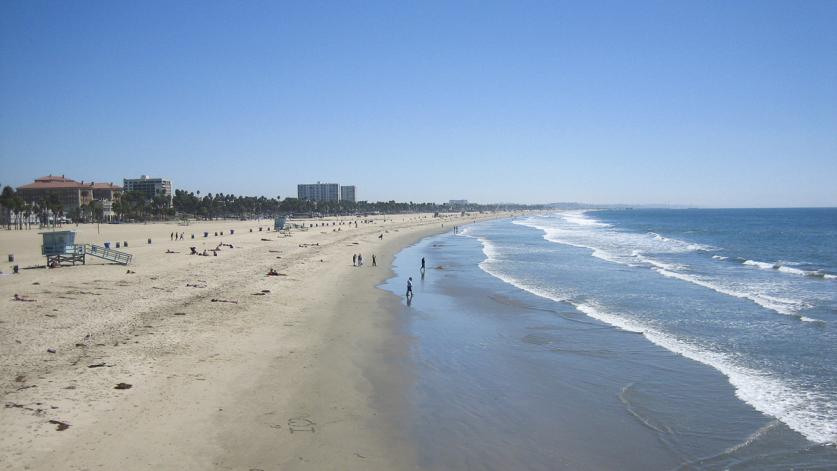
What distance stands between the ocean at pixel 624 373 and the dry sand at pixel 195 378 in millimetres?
1273

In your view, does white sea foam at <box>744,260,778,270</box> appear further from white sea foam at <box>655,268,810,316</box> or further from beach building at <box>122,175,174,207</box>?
beach building at <box>122,175,174,207</box>

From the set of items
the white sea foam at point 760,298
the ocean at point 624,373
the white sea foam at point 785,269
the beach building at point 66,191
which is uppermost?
the beach building at point 66,191

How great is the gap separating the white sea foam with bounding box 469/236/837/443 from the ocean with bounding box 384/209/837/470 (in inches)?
1.9

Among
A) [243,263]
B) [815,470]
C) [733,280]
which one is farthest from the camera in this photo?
[243,263]

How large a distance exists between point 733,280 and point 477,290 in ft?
47.8

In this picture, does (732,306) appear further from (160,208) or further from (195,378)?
(160,208)

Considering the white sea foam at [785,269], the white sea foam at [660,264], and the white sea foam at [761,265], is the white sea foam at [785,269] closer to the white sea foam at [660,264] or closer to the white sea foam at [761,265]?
the white sea foam at [761,265]

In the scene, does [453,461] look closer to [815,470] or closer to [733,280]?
[815,470]

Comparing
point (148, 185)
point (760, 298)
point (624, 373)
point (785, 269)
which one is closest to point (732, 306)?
point (760, 298)

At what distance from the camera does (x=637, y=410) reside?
1070cm

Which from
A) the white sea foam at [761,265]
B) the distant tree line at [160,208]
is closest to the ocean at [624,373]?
the white sea foam at [761,265]

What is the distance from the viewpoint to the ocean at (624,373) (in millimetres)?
8875

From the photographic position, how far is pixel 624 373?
13.1 meters

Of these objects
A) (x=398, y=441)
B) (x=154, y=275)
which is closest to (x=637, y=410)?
(x=398, y=441)
